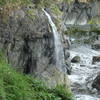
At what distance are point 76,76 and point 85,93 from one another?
14.0 ft

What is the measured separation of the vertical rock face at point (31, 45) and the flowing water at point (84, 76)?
2.14m

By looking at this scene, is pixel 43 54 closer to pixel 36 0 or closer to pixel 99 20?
pixel 36 0

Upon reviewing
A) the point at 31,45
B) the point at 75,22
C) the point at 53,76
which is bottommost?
the point at 53,76

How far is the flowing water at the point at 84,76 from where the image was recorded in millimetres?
13115

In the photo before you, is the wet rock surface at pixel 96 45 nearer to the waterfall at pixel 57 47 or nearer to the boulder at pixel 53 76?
the waterfall at pixel 57 47

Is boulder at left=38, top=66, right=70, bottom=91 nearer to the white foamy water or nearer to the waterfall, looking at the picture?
the waterfall

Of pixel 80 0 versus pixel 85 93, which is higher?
pixel 80 0

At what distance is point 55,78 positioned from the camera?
10.7 meters

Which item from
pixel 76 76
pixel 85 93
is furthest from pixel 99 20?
pixel 85 93

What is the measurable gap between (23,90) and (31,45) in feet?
11.8

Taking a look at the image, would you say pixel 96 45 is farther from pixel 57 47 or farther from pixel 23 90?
pixel 23 90

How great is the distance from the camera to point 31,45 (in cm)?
1054

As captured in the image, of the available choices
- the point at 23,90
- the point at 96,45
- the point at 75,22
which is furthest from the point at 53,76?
the point at 75,22

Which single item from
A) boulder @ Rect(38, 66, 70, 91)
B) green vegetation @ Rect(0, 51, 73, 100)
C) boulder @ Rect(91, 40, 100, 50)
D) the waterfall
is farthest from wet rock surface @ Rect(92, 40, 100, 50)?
green vegetation @ Rect(0, 51, 73, 100)
